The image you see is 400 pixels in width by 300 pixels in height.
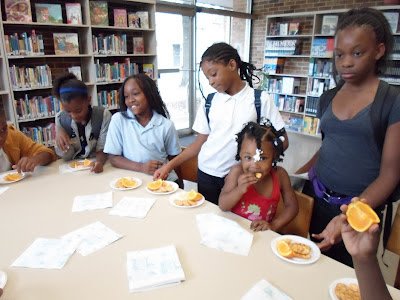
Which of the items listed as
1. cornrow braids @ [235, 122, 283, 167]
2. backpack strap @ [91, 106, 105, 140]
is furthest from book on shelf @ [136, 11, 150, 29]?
cornrow braids @ [235, 122, 283, 167]

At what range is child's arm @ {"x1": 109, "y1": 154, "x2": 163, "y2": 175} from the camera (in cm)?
180

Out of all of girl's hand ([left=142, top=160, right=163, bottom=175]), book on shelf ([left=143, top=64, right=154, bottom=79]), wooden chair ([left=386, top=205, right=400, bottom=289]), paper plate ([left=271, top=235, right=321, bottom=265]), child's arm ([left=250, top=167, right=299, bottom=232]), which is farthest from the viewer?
book on shelf ([left=143, top=64, right=154, bottom=79])

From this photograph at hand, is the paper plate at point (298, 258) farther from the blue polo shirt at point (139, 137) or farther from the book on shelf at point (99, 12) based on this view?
the book on shelf at point (99, 12)

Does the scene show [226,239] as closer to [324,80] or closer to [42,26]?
[42,26]

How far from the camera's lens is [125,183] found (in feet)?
5.32

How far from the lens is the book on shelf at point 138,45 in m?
4.38

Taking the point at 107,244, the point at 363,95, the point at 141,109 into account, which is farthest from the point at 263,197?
the point at 141,109

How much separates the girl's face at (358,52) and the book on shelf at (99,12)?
11.5 ft

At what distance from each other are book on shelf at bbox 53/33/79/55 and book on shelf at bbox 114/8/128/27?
0.67 metres

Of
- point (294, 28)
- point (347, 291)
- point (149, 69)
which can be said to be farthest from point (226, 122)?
point (294, 28)

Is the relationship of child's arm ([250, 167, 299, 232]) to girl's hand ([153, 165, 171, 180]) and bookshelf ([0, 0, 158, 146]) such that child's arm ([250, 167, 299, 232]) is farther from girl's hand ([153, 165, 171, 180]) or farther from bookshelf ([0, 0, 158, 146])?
bookshelf ([0, 0, 158, 146])

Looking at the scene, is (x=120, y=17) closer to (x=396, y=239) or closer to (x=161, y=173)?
(x=161, y=173)

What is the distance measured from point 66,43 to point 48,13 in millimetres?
370

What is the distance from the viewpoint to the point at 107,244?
111 cm
